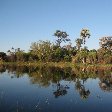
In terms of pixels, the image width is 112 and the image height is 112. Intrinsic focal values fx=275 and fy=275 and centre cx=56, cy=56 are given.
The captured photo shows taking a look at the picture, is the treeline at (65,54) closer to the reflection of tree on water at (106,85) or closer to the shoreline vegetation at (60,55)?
the shoreline vegetation at (60,55)

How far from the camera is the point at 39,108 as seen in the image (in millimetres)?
20812

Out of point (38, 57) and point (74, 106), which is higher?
point (38, 57)

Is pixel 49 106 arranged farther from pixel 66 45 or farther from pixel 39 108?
pixel 66 45

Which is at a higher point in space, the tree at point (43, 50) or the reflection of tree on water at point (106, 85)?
the tree at point (43, 50)

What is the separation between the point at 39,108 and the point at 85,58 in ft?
237

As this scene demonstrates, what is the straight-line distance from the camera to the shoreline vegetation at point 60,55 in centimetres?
9112

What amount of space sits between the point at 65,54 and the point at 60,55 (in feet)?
7.79

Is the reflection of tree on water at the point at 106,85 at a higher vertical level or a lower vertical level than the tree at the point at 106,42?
lower

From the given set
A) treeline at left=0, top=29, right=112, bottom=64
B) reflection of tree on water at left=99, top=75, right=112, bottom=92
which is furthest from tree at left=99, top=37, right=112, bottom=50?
reflection of tree on water at left=99, top=75, right=112, bottom=92

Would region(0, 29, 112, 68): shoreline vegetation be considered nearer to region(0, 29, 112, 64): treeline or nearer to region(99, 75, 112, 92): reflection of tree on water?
region(0, 29, 112, 64): treeline

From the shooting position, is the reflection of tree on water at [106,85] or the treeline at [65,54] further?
the treeline at [65,54]

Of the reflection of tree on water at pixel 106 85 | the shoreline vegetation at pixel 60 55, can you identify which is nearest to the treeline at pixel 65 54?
the shoreline vegetation at pixel 60 55

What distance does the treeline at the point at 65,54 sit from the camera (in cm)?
9112

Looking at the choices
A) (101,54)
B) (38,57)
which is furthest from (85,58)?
(38,57)
